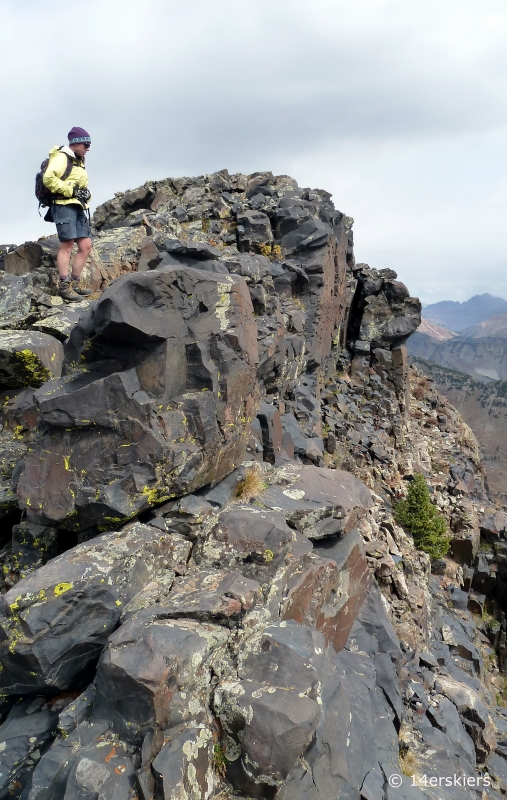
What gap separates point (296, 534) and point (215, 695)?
354cm

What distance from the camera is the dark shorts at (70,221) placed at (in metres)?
11.9

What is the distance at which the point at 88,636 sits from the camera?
648 centimetres

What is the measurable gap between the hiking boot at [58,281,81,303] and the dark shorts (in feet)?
4.67

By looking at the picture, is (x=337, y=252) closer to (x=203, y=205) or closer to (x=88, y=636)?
(x=203, y=205)

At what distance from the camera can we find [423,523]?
2130 cm

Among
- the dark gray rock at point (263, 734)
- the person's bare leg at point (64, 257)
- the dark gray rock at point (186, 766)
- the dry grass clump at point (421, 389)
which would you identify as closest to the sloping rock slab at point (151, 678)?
the dark gray rock at point (186, 766)

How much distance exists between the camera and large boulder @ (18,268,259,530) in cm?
802

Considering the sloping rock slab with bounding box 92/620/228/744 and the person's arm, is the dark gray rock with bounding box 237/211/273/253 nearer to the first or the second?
the person's arm

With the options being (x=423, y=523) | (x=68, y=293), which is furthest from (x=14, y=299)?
(x=423, y=523)

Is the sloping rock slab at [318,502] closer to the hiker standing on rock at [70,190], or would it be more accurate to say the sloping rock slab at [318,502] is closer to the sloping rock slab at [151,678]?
the sloping rock slab at [151,678]

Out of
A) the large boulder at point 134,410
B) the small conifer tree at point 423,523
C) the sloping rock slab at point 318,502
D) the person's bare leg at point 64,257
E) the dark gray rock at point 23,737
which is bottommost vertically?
the small conifer tree at point 423,523

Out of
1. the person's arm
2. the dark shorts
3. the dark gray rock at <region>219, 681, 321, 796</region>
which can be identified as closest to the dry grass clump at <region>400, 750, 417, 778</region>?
the dark gray rock at <region>219, 681, 321, 796</region>

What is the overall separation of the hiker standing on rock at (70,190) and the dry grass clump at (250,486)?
8.06 metres

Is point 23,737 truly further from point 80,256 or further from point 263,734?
point 80,256
